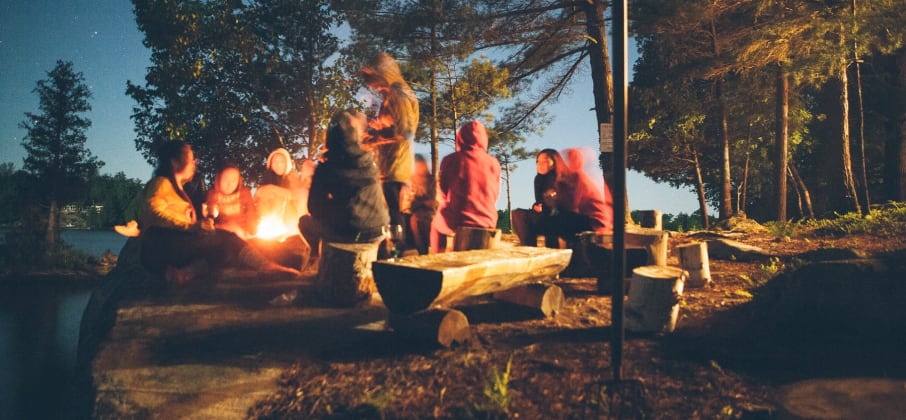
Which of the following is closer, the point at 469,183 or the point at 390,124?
the point at 469,183

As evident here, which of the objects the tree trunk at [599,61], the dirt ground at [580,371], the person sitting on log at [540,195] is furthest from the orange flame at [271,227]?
the tree trunk at [599,61]

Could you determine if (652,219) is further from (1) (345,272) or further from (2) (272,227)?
(2) (272,227)

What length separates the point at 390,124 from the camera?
6.56 metres

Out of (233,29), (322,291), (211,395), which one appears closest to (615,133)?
(211,395)

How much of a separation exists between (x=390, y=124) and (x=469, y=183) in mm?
1495

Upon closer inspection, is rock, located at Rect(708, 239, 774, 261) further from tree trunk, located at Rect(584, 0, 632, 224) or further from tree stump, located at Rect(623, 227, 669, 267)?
tree stump, located at Rect(623, 227, 669, 267)

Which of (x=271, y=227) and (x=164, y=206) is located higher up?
(x=164, y=206)

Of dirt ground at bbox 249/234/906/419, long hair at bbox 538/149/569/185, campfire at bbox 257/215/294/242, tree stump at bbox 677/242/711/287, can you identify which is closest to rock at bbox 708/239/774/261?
tree stump at bbox 677/242/711/287

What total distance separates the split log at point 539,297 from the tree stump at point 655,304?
0.76 meters

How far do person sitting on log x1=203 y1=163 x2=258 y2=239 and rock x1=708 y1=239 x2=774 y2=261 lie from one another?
7.32 meters

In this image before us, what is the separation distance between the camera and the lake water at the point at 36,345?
1172 cm

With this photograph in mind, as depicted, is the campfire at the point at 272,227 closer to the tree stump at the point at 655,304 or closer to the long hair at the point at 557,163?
the long hair at the point at 557,163

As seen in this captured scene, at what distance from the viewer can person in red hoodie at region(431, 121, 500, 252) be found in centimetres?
593

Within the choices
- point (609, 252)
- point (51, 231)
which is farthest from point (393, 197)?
point (51, 231)
